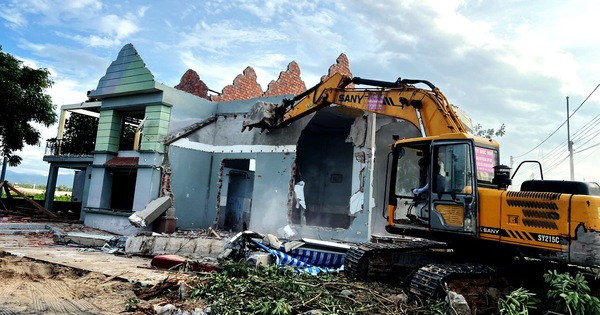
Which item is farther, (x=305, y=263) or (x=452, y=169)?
(x=305, y=263)

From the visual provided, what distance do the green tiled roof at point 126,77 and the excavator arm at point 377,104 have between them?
15.1 ft

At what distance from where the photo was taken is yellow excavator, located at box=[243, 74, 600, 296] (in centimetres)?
532

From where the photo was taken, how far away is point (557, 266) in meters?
6.35

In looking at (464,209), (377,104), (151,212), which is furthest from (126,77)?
(464,209)

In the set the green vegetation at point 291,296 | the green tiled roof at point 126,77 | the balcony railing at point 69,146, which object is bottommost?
the green vegetation at point 291,296

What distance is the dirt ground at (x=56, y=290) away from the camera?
5.68 meters

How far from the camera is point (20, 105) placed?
2323cm

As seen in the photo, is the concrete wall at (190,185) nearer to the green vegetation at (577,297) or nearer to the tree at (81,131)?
the green vegetation at (577,297)

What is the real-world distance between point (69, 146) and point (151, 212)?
1457cm

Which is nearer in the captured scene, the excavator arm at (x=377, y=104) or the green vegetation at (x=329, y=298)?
the green vegetation at (x=329, y=298)

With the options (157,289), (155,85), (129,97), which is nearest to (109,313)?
(157,289)

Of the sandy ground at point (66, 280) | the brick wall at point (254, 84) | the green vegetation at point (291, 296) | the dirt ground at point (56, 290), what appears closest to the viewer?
the green vegetation at point (291, 296)

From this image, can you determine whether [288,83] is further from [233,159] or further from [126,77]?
[126,77]

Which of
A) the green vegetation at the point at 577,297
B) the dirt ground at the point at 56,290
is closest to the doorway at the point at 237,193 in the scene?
the dirt ground at the point at 56,290
